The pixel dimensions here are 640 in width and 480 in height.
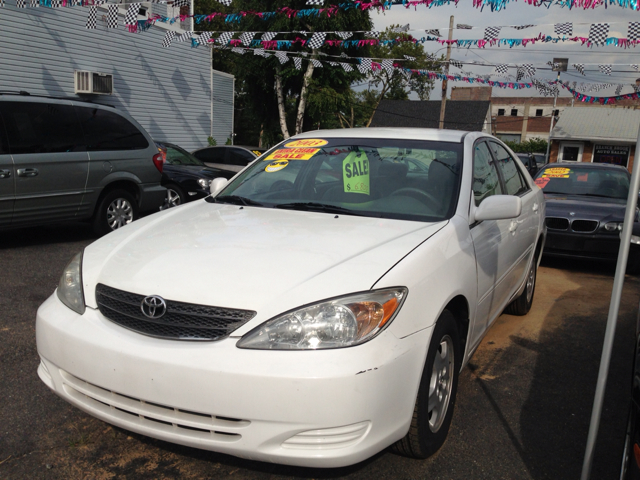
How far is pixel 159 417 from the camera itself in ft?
7.76

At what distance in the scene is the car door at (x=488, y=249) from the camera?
3361 millimetres

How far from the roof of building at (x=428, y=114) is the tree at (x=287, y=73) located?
22297mm

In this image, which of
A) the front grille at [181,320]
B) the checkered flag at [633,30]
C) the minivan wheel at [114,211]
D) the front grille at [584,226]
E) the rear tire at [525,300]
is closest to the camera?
the front grille at [181,320]

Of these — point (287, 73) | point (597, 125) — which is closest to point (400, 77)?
point (597, 125)

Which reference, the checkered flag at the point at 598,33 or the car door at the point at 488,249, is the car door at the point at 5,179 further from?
the checkered flag at the point at 598,33

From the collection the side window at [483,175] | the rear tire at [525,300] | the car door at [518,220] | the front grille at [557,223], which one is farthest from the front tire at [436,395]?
the front grille at [557,223]

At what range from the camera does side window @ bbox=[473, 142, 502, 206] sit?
3.70m

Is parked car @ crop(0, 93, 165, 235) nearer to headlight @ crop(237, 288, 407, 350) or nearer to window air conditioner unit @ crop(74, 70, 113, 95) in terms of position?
headlight @ crop(237, 288, 407, 350)

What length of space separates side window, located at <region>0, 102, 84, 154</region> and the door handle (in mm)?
219

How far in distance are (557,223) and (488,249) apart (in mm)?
4391

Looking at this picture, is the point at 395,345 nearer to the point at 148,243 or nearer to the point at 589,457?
the point at 589,457

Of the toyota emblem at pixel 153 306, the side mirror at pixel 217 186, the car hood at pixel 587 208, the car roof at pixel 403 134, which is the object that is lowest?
the car hood at pixel 587 208

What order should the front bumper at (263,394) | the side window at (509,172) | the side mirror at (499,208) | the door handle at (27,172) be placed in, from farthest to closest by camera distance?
1. the door handle at (27,172)
2. the side window at (509,172)
3. the side mirror at (499,208)
4. the front bumper at (263,394)

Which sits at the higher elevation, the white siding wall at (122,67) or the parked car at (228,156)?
the white siding wall at (122,67)
